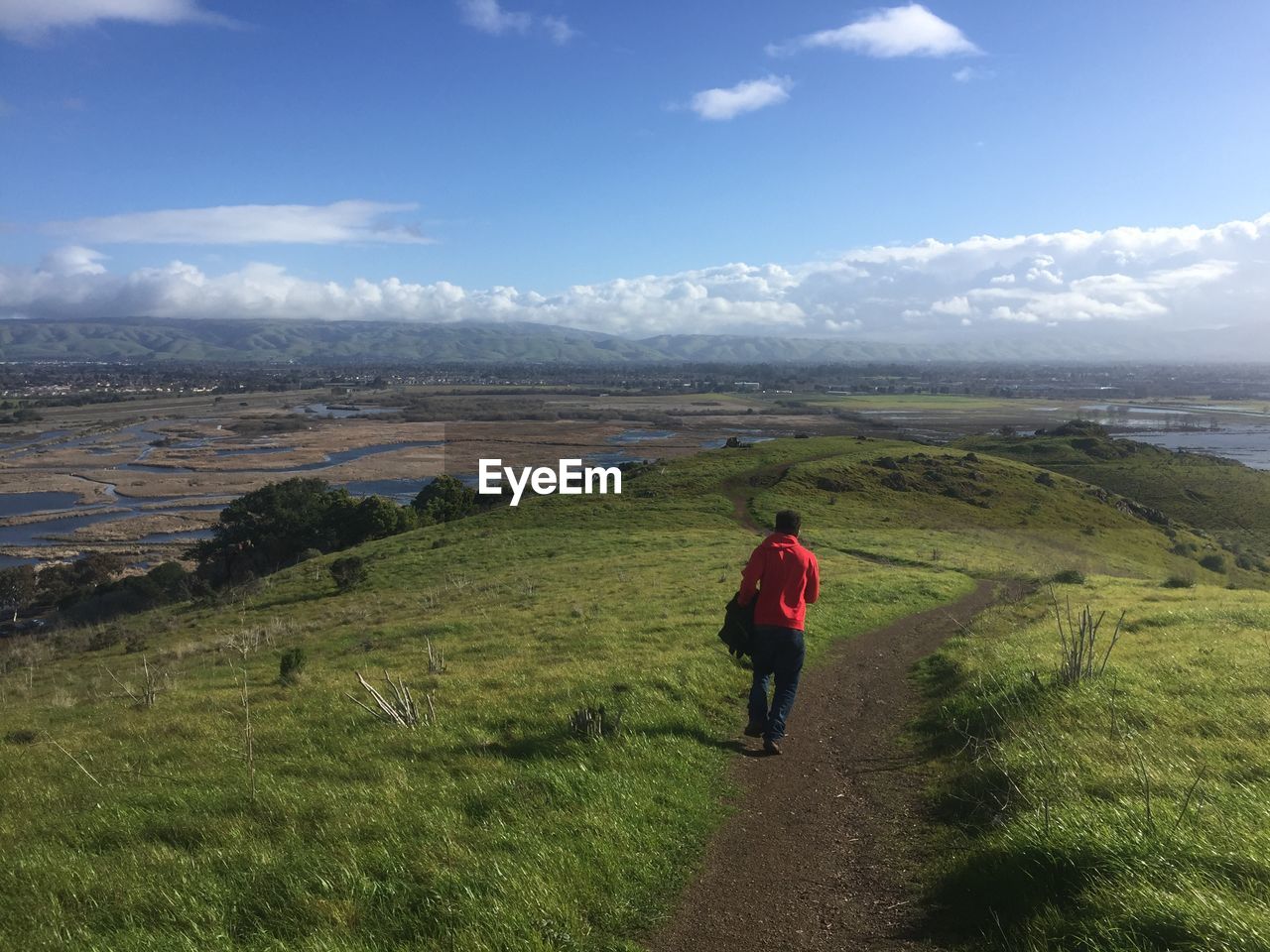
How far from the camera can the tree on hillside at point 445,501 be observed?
60219 millimetres

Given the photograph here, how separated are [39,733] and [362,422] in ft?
493

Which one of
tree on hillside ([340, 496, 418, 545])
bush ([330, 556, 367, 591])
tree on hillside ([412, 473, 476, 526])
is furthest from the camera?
tree on hillside ([412, 473, 476, 526])

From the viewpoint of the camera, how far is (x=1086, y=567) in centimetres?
3881

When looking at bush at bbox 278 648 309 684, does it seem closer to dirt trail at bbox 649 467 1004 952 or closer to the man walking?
dirt trail at bbox 649 467 1004 952

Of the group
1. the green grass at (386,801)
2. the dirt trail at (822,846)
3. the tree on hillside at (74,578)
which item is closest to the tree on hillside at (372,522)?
the tree on hillside at (74,578)

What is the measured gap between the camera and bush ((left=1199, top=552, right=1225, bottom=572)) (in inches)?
2093

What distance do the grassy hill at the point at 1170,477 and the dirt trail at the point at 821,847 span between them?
6638 cm

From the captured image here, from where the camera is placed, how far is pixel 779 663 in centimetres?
856

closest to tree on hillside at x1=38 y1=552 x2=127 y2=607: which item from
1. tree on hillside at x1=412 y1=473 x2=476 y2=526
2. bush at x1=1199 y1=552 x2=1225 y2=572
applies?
tree on hillside at x1=412 y1=473 x2=476 y2=526

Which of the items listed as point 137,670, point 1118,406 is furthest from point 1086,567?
point 1118,406

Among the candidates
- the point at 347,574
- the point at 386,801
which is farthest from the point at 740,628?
the point at 347,574

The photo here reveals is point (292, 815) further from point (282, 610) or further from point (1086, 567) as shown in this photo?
point (1086, 567)

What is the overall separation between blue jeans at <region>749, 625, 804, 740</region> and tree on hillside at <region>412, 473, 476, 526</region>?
2076 inches

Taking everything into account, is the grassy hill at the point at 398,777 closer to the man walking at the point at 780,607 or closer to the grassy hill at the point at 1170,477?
the man walking at the point at 780,607
